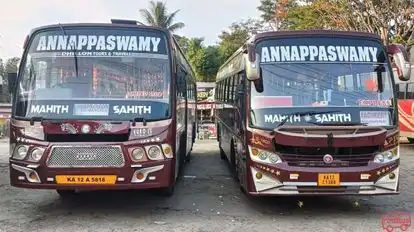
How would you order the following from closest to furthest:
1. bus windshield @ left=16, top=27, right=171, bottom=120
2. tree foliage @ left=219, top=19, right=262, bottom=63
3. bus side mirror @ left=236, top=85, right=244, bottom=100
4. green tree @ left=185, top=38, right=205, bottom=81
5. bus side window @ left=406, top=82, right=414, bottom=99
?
bus windshield @ left=16, top=27, right=171, bottom=120 < bus side mirror @ left=236, top=85, right=244, bottom=100 < bus side window @ left=406, top=82, right=414, bottom=99 < tree foliage @ left=219, top=19, right=262, bottom=63 < green tree @ left=185, top=38, right=205, bottom=81

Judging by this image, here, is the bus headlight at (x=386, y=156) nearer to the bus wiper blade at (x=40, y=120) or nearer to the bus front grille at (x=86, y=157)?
the bus front grille at (x=86, y=157)

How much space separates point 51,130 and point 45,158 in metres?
0.37

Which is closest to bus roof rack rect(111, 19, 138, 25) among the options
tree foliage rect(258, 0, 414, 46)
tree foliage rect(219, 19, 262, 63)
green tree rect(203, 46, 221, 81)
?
tree foliage rect(258, 0, 414, 46)

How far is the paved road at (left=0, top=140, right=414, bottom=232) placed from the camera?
6.57 meters

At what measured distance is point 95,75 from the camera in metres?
6.96

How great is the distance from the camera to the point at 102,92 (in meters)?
6.90

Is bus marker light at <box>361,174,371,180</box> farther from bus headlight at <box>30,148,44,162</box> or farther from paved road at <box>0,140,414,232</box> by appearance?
bus headlight at <box>30,148,44,162</box>

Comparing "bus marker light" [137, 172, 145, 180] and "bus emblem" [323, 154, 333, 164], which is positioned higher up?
"bus emblem" [323, 154, 333, 164]

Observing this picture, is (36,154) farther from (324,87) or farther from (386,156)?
Result: (386,156)

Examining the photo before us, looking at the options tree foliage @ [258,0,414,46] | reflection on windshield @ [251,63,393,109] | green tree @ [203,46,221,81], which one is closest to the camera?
reflection on windshield @ [251,63,393,109]

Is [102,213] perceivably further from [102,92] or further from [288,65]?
[288,65]

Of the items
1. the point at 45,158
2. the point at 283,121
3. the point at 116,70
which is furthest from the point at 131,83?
the point at 283,121

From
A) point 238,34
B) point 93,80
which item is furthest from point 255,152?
point 238,34

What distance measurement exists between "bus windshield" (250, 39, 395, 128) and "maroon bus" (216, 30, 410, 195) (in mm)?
13
